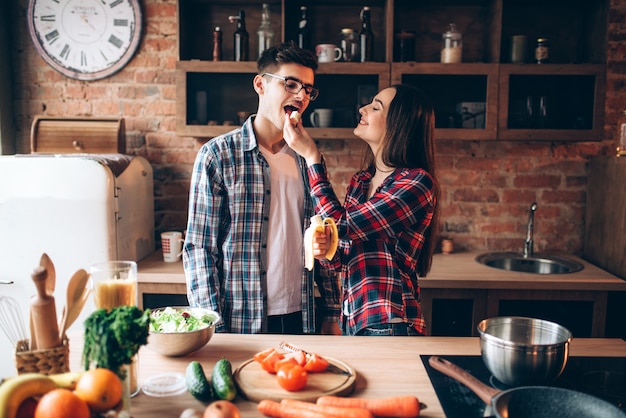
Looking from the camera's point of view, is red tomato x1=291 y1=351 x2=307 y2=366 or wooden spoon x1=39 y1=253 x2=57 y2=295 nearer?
wooden spoon x1=39 y1=253 x2=57 y2=295

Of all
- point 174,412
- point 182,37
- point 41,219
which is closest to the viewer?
point 174,412

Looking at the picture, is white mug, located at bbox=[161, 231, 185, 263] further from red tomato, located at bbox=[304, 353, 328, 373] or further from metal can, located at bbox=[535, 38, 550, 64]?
metal can, located at bbox=[535, 38, 550, 64]

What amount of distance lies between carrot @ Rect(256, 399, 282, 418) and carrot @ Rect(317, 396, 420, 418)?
9 centimetres

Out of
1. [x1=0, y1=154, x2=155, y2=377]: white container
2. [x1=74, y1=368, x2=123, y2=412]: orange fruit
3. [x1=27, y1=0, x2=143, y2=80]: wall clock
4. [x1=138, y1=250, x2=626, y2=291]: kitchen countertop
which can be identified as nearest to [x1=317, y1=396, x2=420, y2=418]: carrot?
[x1=74, y1=368, x2=123, y2=412]: orange fruit

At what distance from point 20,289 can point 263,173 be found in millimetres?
1400

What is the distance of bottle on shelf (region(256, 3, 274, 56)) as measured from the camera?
2953mm

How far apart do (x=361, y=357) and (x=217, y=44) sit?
2136 mm

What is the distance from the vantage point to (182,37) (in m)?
2.97

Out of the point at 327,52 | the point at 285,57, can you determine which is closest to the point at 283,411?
the point at 285,57

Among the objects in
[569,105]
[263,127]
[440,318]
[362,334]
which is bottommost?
[440,318]

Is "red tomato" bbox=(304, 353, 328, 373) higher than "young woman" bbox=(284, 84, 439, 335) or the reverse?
the reverse

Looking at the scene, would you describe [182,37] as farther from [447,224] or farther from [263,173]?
[447,224]

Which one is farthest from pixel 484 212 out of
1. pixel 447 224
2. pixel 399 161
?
pixel 399 161

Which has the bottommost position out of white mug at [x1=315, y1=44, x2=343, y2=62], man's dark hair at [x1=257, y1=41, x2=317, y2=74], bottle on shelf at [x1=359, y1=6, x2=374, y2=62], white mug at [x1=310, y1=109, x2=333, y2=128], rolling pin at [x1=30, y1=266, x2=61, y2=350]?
rolling pin at [x1=30, y1=266, x2=61, y2=350]
